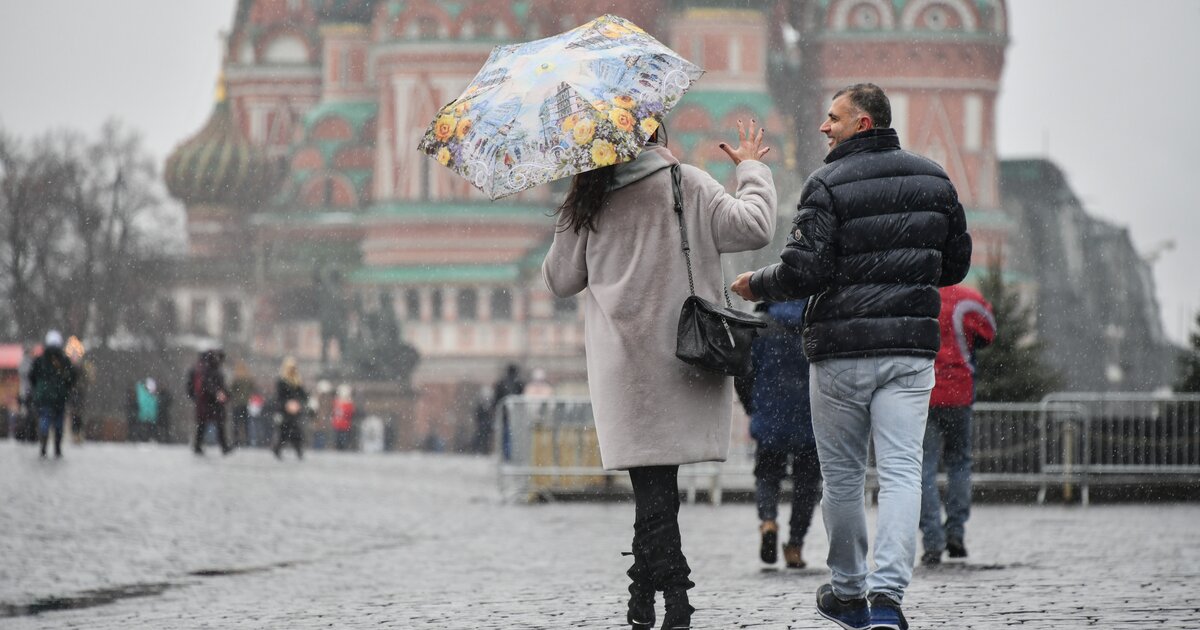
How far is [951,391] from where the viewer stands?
8.73m

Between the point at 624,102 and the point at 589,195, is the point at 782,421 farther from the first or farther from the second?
the point at 624,102

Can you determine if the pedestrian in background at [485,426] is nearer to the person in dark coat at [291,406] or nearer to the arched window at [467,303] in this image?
the person in dark coat at [291,406]

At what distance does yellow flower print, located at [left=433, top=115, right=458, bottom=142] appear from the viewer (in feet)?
18.8

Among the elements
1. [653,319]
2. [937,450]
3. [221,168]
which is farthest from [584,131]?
[221,168]

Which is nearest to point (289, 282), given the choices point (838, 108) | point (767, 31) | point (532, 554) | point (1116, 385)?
point (767, 31)

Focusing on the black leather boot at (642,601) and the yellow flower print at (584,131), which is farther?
the black leather boot at (642,601)

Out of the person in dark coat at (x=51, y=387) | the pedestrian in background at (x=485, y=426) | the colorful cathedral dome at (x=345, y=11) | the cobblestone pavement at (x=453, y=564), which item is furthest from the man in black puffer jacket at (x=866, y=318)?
the colorful cathedral dome at (x=345, y=11)

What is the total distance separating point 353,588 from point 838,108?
366 centimetres

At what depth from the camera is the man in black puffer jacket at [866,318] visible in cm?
549

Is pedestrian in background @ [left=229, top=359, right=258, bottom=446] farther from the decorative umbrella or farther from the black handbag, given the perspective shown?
the black handbag

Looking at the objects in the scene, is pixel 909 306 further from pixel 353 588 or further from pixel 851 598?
pixel 353 588

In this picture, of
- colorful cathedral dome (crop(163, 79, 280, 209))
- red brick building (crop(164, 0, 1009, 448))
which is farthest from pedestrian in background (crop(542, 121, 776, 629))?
colorful cathedral dome (crop(163, 79, 280, 209))

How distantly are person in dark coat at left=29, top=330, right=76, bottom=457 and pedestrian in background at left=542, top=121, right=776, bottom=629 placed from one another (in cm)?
1647

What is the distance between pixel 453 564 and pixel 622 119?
4.81 meters
